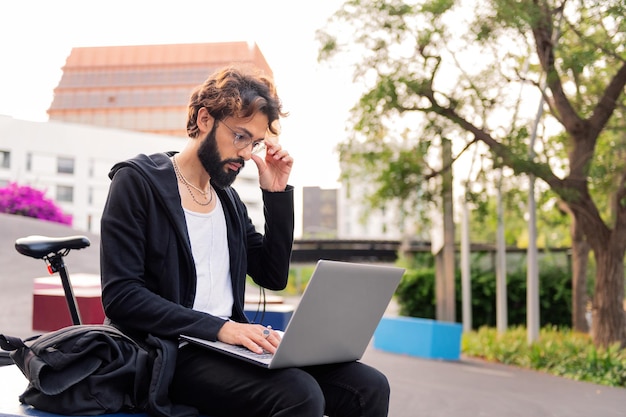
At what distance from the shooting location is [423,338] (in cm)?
1184

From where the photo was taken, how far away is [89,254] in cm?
1653

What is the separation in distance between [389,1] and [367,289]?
28.4ft

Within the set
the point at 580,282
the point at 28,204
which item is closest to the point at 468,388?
the point at 580,282

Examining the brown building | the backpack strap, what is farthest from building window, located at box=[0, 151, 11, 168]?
the backpack strap

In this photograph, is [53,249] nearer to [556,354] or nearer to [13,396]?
[13,396]

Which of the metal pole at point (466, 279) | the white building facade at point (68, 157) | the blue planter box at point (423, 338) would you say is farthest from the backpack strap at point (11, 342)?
the white building facade at point (68, 157)

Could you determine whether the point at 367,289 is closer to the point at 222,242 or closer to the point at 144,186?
the point at 222,242

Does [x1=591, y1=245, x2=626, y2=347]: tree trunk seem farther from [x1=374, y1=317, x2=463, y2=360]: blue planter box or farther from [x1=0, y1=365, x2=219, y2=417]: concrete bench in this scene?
[x1=0, y1=365, x2=219, y2=417]: concrete bench

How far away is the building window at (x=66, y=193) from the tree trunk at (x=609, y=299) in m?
53.3

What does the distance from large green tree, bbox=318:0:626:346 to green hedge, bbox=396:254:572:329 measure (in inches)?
171

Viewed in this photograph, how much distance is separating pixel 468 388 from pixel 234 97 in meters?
6.39

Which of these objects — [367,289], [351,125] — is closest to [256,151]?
[367,289]

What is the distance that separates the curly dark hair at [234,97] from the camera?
2.57 m

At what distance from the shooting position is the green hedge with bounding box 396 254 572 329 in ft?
50.7
